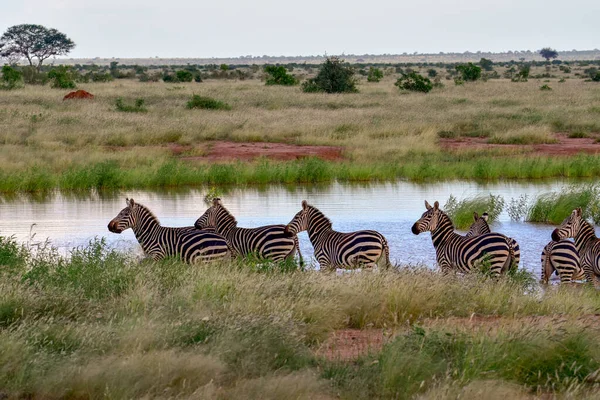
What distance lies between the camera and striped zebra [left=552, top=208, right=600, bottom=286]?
1198 centimetres

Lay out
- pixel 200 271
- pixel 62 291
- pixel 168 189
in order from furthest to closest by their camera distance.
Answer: pixel 168 189 → pixel 200 271 → pixel 62 291

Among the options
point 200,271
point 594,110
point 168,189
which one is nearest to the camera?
point 200,271

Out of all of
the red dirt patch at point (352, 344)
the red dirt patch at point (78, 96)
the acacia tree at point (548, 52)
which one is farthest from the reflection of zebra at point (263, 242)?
the acacia tree at point (548, 52)

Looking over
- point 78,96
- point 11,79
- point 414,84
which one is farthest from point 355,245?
point 11,79

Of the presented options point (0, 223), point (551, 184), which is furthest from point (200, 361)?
point (551, 184)

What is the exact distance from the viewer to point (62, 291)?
29.3ft

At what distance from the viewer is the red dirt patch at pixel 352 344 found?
7653 mm

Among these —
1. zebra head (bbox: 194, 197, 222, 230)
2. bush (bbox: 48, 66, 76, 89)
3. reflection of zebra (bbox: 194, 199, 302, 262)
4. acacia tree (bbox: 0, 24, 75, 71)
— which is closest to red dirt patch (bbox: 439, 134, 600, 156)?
zebra head (bbox: 194, 197, 222, 230)

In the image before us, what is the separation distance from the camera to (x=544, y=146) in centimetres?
3091

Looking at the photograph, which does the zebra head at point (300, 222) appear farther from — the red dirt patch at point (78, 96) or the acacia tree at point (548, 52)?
the acacia tree at point (548, 52)

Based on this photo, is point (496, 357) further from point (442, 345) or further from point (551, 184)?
point (551, 184)

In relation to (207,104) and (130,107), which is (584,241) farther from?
(207,104)

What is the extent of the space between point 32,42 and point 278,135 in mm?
75961

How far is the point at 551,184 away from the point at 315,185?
20.7 ft
